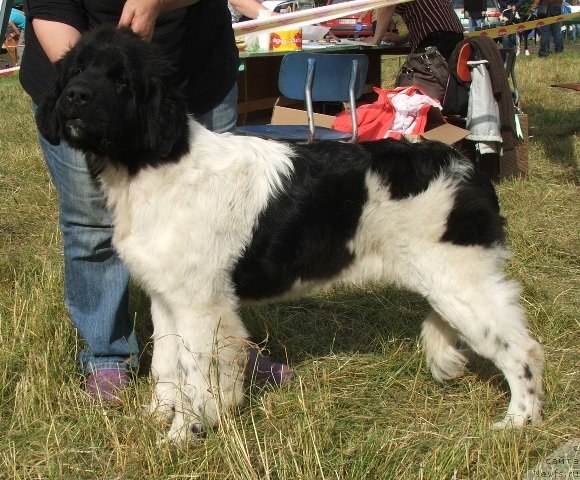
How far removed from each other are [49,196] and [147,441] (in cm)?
413

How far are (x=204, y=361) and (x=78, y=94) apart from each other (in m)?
1.11

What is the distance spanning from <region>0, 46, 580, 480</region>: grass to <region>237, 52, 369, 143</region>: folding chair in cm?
166

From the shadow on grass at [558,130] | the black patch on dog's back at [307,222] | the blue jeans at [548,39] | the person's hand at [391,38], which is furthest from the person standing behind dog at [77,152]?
the blue jeans at [548,39]

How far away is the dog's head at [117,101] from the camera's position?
2.63 metres

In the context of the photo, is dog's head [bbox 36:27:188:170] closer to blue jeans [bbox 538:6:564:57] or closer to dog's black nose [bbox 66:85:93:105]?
dog's black nose [bbox 66:85:93:105]

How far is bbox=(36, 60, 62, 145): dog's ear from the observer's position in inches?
109

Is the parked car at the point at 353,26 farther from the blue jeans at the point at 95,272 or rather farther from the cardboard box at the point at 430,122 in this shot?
the blue jeans at the point at 95,272

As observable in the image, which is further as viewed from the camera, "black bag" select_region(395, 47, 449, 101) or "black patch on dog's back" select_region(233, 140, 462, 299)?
"black bag" select_region(395, 47, 449, 101)

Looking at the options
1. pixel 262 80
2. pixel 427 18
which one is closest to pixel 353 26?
pixel 262 80

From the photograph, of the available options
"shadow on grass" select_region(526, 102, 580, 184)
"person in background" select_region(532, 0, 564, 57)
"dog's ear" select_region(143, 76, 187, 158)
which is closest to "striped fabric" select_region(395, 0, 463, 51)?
"shadow on grass" select_region(526, 102, 580, 184)

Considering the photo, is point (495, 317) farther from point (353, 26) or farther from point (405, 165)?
point (353, 26)

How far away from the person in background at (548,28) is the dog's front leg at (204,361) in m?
19.4

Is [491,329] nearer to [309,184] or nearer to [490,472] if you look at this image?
[490,472]

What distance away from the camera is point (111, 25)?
2.81 m
